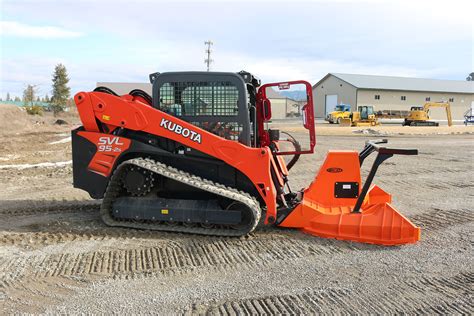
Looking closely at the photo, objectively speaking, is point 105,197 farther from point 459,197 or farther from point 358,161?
point 459,197

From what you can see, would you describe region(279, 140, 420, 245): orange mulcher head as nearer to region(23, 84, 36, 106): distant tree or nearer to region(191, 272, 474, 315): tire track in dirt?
region(191, 272, 474, 315): tire track in dirt

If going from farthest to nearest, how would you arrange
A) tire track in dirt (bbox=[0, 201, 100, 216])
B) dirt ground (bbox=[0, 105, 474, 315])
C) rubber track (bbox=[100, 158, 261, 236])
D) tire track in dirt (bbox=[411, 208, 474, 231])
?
tire track in dirt (bbox=[0, 201, 100, 216]) → tire track in dirt (bbox=[411, 208, 474, 231]) → rubber track (bbox=[100, 158, 261, 236]) → dirt ground (bbox=[0, 105, 474, 315])

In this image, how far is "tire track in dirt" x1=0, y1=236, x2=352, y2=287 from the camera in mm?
4090

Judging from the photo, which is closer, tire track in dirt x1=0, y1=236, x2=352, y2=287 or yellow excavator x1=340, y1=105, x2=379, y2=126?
tire track in dirt x1=0, y1=236, x2=352, y2=287

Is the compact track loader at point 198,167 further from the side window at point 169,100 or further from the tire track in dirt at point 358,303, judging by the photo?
the tire track in dirt at point 358,303

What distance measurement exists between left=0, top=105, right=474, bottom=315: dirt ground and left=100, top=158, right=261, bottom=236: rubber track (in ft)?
0.35

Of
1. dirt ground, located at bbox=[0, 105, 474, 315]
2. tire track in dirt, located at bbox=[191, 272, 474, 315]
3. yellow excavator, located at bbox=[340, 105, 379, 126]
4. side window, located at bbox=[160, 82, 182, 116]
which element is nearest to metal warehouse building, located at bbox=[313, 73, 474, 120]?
yellow excavator, located at bbox=[340, 105, 379, 126]

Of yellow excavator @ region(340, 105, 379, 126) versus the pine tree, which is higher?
the pine tree

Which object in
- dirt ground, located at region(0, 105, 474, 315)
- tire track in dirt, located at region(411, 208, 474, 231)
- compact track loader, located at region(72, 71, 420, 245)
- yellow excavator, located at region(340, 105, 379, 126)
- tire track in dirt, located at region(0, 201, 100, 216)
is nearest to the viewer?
dirt ground, located at region(0, 105, 474, 315)

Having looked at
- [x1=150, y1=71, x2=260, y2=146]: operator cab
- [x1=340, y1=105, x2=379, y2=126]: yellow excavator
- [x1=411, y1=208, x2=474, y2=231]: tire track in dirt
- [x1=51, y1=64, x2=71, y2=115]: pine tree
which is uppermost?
[x1=51, y1=64, x2=71, y2=115]: pine tree

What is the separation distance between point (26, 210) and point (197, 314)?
167 inches

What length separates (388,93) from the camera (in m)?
54.8

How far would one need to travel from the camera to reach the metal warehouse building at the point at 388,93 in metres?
53.8

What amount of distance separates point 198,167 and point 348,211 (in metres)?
2.07
